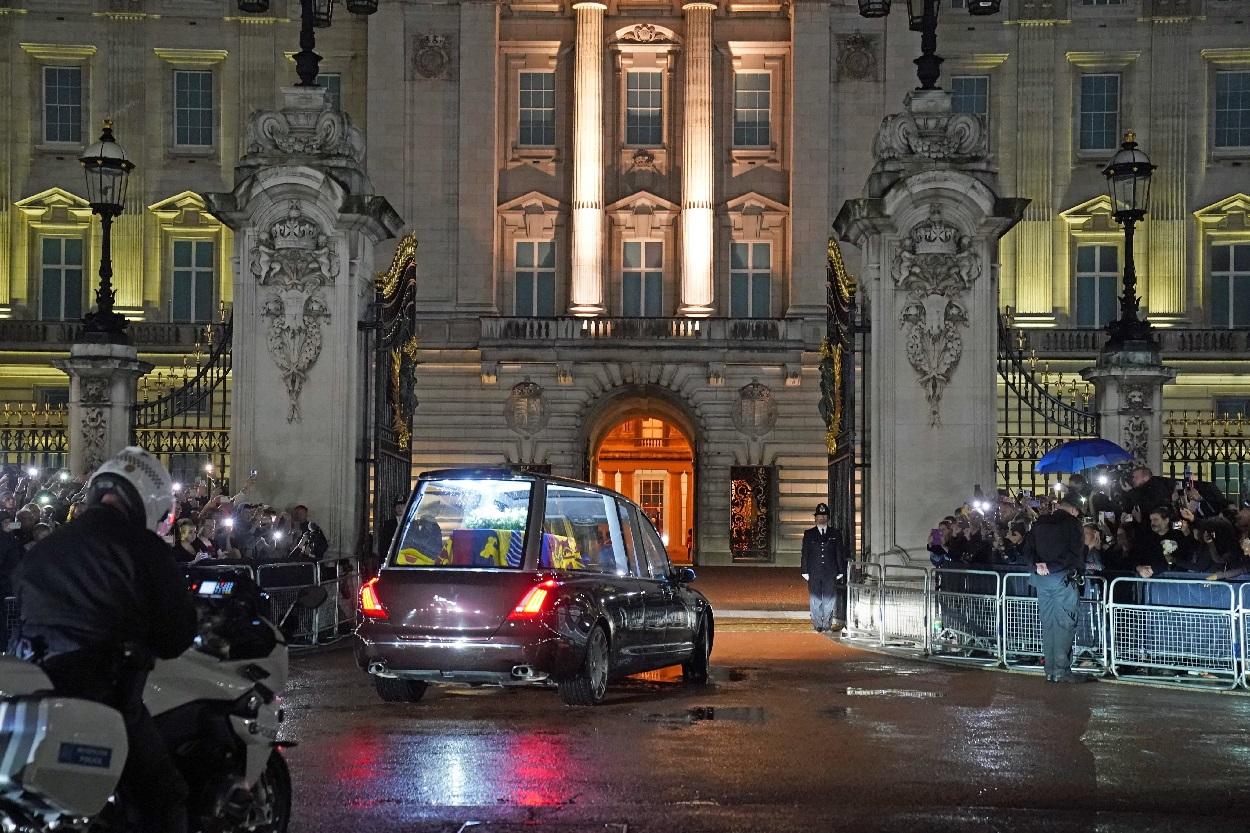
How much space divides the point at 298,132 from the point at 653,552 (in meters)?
6.73

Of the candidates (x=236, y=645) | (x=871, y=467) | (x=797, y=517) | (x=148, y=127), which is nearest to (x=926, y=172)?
(x=871, y=467)

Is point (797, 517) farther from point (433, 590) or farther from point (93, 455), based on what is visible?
point (433, 590)

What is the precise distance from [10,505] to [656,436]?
3437 cm

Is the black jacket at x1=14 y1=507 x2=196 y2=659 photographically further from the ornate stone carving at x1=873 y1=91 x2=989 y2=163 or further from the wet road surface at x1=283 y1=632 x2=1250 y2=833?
the ornate stone carving at x1=873 y1=91 x2=989 y2=163

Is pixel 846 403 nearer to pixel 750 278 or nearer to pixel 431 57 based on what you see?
pixel 750 278

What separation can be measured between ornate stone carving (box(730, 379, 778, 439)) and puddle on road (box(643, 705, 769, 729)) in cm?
3463

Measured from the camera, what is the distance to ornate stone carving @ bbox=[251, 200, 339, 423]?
18.9 m

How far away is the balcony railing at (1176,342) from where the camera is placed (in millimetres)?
48969

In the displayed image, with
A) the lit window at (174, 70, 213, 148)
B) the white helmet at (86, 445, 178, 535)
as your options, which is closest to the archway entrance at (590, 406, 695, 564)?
the lit window at (174, 70, 213, 148)

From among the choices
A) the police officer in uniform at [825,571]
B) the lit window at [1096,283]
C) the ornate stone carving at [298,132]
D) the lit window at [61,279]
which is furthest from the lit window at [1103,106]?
the ornate stone carving at [298,132]

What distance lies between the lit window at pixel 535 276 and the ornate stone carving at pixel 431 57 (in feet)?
17.3

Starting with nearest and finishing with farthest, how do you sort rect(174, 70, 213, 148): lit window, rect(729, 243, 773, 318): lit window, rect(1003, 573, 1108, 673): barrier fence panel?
rect(1003, 573, 1108, 673): barrier fence panel → rect(729, 243, 773, 318): lit window → rect(174, 70, 213, 148): lit window

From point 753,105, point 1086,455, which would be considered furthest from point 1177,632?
point 753,105

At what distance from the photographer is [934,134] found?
62.1 feet
